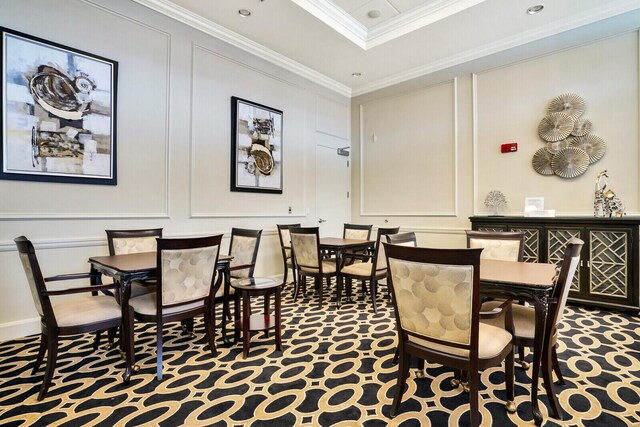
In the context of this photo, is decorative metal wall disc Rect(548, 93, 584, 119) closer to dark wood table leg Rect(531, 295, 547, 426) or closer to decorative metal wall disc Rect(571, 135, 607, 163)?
decorative metal wall disc Rect(571, 135, 607, 163)

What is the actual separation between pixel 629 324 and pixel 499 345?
9.33 feet

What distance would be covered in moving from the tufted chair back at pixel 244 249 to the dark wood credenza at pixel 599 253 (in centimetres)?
354

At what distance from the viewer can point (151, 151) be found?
3879 millimetres

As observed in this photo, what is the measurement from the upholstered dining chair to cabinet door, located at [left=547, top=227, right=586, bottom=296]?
15.5 feet

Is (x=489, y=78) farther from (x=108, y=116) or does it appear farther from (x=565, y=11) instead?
(x=108, y=116)

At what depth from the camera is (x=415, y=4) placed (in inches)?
167

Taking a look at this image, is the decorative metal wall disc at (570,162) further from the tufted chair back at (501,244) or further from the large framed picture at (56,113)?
the large framed picture at (56,113)

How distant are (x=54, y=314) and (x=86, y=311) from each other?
0.58 ft

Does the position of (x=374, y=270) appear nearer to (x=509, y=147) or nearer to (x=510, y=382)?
(x=510, y=382)

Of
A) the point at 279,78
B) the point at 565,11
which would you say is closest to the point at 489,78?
the point at 565,11

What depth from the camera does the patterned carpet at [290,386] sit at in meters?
1.90

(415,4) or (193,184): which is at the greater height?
(415,4)

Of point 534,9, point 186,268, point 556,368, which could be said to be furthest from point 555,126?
point 186,268

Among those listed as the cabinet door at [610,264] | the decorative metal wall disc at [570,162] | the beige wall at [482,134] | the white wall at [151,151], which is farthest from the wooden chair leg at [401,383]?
the decorative metal wall disc at [570,162]
